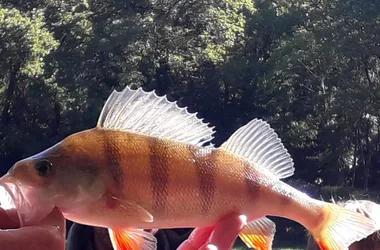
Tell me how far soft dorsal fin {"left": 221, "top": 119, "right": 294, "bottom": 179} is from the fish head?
0.38 m

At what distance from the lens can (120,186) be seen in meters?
1.57

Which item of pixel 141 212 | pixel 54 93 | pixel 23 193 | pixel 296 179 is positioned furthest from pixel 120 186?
pixel 296 179

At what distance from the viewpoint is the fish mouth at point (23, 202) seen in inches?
58.4

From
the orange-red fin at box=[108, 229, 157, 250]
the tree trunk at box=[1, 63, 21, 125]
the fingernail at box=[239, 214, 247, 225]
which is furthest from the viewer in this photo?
the tree trunk at box=[1, 63, 21, 125]

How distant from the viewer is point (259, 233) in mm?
1828

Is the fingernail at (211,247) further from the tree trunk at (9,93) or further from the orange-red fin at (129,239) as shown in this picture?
the tree trunk at (9,93)

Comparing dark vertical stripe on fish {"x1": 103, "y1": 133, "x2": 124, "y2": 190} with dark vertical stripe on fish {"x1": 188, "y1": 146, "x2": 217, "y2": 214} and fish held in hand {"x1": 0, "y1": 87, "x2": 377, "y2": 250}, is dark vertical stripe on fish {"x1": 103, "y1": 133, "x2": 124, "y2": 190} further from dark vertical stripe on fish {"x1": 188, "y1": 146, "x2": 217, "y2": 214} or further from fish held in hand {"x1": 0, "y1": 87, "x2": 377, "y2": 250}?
dark vertical stripe on fish {"x1": 188, "y1": 146, "x2": 217, "y2": 214}

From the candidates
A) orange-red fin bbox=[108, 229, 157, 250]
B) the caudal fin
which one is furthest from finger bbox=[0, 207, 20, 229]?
the caudal fin

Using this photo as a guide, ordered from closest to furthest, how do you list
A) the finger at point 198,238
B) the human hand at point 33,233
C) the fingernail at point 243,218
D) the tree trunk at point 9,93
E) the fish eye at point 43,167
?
1. the human hand at point 33,233
2. the fish eye at point 43,167
3. the fingernail at point 243,218
4. the finger at point 198,238
5. the tree trunk at point 9,93

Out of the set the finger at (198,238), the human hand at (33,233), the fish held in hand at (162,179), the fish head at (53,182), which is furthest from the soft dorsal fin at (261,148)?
the human hand at (33,233)

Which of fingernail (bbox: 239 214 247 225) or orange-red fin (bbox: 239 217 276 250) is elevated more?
fingernail (bbox: 239 214 247 225)

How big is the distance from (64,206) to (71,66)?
29.0 metres

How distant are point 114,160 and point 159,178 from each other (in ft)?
0.35

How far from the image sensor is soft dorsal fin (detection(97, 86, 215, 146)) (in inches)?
65.0
